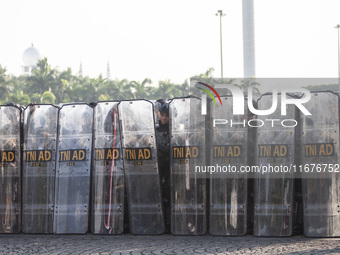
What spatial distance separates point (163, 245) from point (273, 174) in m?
2.07

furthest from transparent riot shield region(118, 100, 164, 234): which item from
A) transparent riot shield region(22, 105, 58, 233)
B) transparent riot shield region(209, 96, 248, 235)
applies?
transparent riot shield region(22, 105, 58, 233)

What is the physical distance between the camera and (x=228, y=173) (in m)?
9.31

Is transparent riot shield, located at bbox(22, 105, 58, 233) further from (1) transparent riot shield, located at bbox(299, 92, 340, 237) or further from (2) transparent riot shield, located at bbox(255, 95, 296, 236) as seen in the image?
(1) transparent riot shield, located at bbox(299, 92, 340, 237)

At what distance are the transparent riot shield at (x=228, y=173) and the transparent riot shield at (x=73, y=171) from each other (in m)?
2.09

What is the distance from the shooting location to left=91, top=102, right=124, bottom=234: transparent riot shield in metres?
9.62

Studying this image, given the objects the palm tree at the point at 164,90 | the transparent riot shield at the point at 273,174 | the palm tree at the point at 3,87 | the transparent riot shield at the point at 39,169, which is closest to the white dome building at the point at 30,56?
the palm tree at the point at 164,90

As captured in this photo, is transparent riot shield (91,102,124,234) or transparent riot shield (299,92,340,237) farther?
transparent riot shield (91,102,124,234)

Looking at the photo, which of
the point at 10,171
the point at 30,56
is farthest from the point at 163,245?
the point at 30,56

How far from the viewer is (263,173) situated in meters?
9.18

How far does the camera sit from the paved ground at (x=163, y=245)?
7.91m

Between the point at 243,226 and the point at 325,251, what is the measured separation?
1753 mm

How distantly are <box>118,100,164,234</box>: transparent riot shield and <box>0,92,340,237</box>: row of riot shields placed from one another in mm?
16

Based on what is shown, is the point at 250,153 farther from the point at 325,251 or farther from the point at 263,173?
the point at 325,251

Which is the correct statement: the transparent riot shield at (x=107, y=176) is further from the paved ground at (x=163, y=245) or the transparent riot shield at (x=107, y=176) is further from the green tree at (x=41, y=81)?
the green tree at (x=41, y=81)
